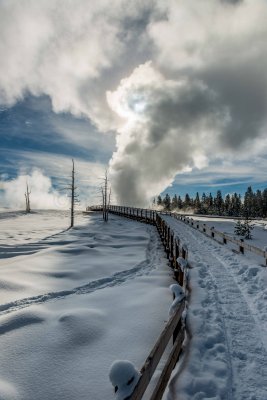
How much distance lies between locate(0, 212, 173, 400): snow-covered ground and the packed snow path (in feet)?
2.88

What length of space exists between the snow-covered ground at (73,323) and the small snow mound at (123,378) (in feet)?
5.98

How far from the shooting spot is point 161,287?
30.9 feet

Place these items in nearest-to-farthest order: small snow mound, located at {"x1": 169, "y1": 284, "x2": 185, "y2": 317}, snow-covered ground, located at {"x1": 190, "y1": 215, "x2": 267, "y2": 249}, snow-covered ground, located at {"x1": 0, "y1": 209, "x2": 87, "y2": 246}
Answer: small snow mound, located at {"x1": 169, "y1": 284, "x2": 185, "y2": 317}, snow-covered ground, located at {"x1": 0, "y1": 209, "x2": 87, "y2": 246}, snow-covered ground, located at {"x1": 190, "y1": 215, "x2": 267, "y2": 249}

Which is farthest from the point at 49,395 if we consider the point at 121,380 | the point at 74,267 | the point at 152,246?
the point at 152,246

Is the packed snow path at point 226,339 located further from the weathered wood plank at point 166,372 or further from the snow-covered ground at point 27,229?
the snow-covered ground at point 27,229

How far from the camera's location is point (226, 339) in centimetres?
537

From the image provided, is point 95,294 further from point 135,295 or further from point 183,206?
point 183,206

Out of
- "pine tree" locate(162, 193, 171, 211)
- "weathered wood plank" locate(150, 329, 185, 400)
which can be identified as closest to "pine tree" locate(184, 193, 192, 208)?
"pine tree" locate(162, 193, 171, 211)

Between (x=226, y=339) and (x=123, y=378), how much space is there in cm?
349

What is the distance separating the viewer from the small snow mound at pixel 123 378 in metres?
2.53

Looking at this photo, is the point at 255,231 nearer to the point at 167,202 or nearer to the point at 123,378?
the point at 123,378

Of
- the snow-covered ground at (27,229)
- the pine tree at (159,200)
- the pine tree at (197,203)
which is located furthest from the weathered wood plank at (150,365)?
the pine tree at (159,200)

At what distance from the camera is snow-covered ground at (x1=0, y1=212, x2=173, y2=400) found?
4363 mm

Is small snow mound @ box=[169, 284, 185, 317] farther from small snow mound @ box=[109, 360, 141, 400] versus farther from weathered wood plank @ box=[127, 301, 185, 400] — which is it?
small snow mound @ box=[109, 360, 141, 400]
